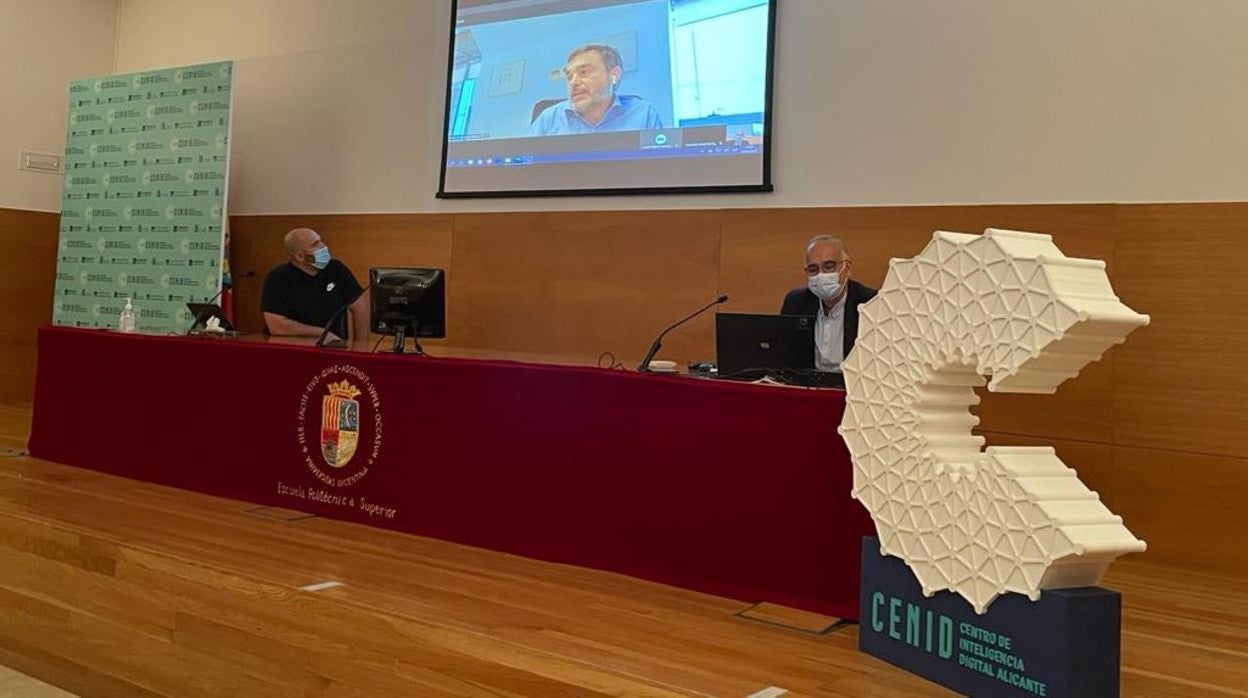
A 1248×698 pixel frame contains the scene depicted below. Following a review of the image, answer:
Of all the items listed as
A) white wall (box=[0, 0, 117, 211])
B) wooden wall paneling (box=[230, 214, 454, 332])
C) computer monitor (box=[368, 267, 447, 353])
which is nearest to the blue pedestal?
computer monitor (box=[368, 267, 447, 353])

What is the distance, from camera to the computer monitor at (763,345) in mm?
2787

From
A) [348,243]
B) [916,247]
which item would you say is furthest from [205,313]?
[916,247]

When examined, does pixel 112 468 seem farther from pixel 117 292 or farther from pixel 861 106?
pixel 861 106

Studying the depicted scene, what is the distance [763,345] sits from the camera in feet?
9.27

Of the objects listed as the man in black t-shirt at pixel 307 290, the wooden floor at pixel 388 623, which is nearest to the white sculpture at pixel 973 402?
the wooden floor at pixel 388 623

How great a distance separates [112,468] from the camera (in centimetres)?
396

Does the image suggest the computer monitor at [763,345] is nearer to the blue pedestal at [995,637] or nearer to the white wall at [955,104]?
the blue pedestal at [995,637]

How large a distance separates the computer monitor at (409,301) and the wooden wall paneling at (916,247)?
1.53 meters

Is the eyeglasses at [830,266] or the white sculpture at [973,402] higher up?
the eyeglasses at [830,266]

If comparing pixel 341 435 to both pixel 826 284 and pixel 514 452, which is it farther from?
pixel 826 284

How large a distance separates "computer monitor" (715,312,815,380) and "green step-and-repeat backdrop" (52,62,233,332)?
146 inches

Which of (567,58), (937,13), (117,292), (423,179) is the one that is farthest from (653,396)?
(117,292)

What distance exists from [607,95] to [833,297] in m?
1.76

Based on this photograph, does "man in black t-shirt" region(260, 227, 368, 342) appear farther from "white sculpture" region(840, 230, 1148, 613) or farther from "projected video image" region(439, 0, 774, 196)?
"white sculpture" region(840, 230, 1148, 613)
